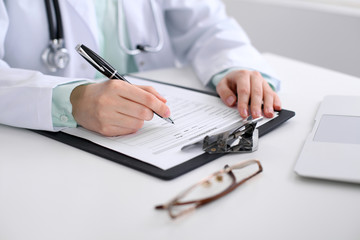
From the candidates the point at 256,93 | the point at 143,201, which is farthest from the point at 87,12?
the point at 143,201

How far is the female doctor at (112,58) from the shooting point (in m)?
0.87

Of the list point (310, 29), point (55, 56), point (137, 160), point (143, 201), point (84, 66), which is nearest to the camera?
point (143, 201)

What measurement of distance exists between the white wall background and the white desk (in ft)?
4.66

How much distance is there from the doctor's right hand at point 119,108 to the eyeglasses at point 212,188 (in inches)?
A: 8.1

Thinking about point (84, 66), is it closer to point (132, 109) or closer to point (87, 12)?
point (87, 12)

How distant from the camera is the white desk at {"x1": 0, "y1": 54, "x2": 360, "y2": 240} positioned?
59cm

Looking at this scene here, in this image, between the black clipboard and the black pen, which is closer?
the black clipboard

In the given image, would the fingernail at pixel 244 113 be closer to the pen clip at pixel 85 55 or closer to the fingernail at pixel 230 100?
the fingernail at pixel 230 100

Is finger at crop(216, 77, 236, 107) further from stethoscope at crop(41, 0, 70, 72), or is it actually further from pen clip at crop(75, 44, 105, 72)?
stethoscope at crop(41, 0, 70, 72)

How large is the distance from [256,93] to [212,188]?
390mm

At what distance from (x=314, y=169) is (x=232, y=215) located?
0.18 metres

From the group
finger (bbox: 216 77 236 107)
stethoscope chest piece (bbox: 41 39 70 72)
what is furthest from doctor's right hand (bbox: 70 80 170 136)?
stethoscope chest piece (bbox: 41 39 70 72)

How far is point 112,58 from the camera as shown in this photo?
147cm

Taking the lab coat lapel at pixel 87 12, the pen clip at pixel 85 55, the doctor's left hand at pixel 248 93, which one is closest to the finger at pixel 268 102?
the doctor's left hand at pixel 248 93
